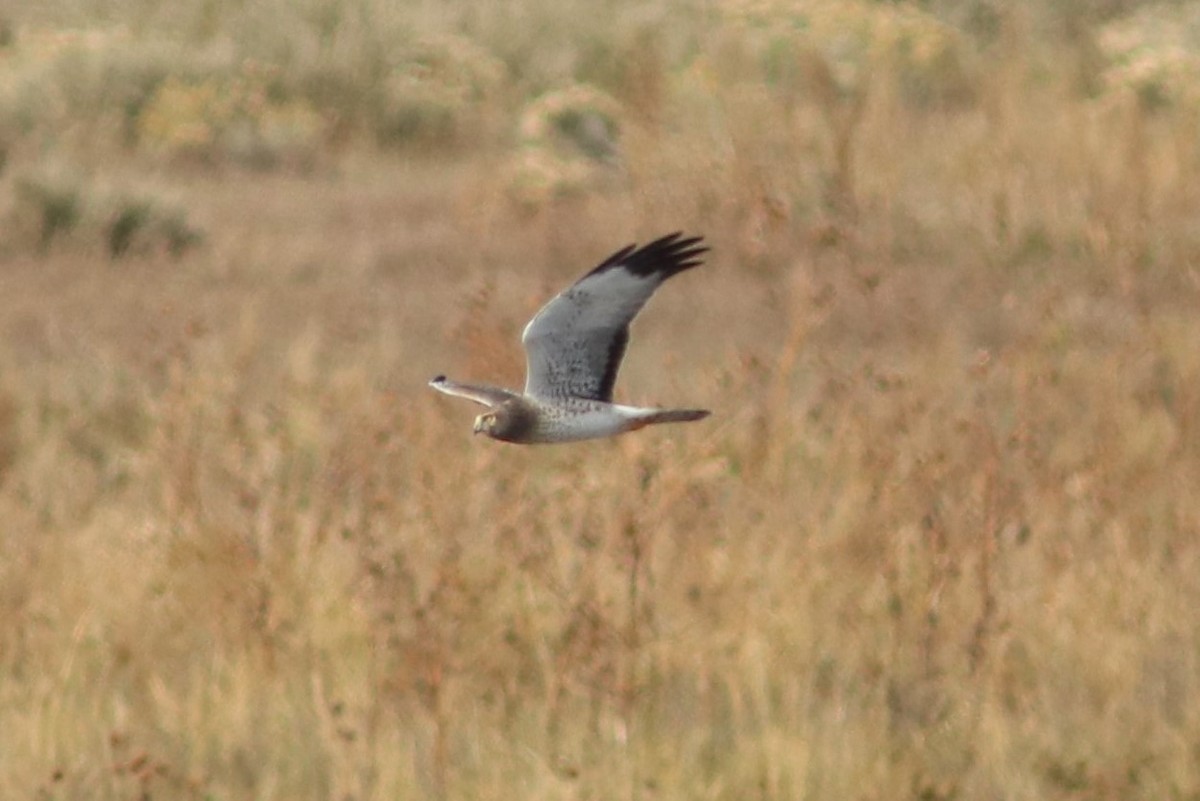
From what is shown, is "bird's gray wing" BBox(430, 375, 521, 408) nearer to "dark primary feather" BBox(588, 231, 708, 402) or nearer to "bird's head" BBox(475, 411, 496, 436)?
"bird's head" BBox(475, 411, 496, 436)

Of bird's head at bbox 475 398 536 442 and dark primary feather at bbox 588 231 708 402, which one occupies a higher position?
dark primary feather at bbox 588 231 708 402

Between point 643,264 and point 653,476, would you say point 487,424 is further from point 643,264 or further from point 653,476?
point 653,476

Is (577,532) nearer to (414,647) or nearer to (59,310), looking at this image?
(414,647)

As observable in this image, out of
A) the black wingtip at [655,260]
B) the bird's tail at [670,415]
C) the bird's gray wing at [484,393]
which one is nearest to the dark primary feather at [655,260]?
the black wingtip at [655,260]

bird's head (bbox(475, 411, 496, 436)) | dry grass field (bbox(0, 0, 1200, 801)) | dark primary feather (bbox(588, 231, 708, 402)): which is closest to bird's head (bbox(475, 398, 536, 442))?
bird's head (bbox(475, 411, 496, 436))

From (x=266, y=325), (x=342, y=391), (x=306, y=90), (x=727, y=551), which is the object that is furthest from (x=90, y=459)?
(x=306, y=90)

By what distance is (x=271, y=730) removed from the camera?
5.22 metres

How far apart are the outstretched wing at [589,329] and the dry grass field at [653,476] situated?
95 cm

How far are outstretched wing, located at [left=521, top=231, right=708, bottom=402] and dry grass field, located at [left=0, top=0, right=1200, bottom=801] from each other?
949 mm

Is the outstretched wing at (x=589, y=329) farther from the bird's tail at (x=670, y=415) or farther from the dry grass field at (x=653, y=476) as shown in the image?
the dry grass field at (x=653, y=476)

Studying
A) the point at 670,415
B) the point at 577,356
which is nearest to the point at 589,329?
the point at 577,356

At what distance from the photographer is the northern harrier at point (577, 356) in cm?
410

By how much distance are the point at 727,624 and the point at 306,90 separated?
33.4ft

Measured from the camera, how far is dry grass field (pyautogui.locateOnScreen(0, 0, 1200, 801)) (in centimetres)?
514
